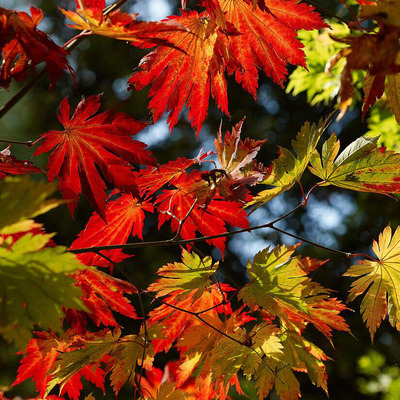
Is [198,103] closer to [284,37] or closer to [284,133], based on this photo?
[284,37]

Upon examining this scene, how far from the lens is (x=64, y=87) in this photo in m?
4.92

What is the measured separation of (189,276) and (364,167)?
1.09ft

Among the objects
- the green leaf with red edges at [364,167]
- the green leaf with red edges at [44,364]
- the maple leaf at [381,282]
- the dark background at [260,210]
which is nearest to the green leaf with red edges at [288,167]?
the green leaf with red edges at [364,167]

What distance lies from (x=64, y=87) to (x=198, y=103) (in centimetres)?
452

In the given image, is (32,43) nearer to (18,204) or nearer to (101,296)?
(18,204)

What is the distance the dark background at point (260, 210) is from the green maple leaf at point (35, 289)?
3332mm

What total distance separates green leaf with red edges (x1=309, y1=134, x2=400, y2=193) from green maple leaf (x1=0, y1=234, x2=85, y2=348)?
1.61 ft

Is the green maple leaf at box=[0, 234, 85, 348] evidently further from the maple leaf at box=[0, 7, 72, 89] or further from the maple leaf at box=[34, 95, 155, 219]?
the maple leaf at box=[34, 95, 155, 219]

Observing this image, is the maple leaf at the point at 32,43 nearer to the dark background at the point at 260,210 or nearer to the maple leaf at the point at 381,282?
the maple leaf at the point at 381,282

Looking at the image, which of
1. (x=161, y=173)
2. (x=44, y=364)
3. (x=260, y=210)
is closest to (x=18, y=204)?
(x=161, y=173)

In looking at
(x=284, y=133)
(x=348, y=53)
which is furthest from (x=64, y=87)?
(x=348, y=53)

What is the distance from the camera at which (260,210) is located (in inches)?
181

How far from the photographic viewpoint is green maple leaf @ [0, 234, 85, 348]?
379 mm

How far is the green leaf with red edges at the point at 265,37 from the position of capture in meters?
A: 0.77
